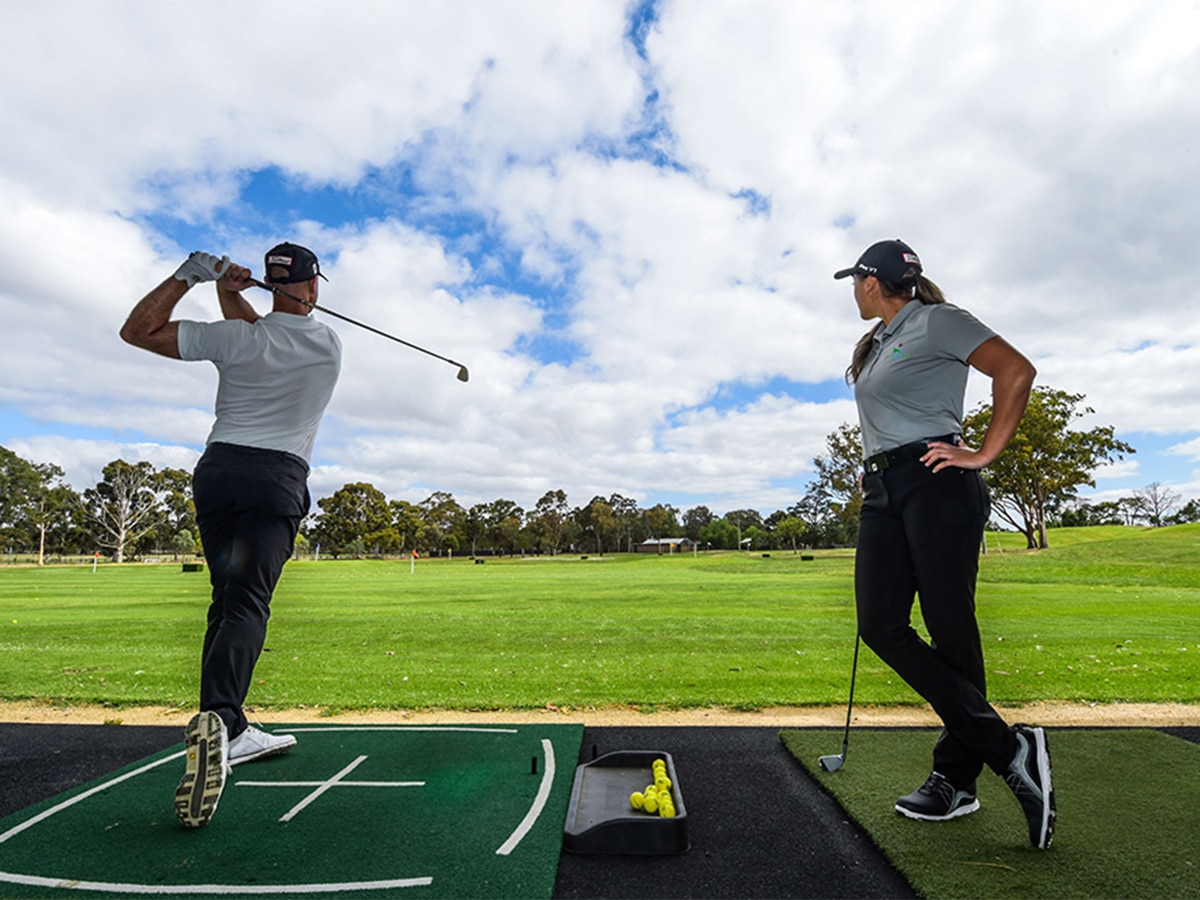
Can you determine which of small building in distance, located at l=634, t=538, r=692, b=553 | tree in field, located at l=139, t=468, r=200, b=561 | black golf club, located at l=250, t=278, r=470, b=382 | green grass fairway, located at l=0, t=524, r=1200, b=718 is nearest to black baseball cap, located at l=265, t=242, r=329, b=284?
black golf club, located at l=250, t=278, r=470, b=382

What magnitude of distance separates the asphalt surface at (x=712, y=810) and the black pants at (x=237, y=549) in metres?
→ 1.15

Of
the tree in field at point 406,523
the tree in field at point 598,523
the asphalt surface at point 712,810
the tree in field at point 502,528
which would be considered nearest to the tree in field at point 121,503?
the tree in field at point 406,523

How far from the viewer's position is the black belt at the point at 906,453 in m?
3.12

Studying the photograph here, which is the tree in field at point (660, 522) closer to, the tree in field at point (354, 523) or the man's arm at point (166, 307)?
the tree in field at point (354, 523)

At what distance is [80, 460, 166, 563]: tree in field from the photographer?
74875 millimetres

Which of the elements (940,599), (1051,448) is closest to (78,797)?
(940,599)

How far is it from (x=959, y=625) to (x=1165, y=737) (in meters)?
2.61

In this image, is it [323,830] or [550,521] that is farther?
[550,521]

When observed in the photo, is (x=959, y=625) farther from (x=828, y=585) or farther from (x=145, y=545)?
Answer: (x=145, y=545)

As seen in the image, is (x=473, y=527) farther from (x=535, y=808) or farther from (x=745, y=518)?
(x=535, y=808)

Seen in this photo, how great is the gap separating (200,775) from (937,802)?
3127 millimetres

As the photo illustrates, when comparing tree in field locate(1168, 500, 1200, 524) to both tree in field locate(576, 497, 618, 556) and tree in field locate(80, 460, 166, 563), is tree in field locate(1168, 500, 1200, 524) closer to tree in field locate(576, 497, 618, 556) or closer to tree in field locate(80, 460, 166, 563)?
tree in field locate(576, 497, 618, 556)

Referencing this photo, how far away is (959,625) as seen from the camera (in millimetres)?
3045

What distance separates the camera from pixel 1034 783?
9.47ft
